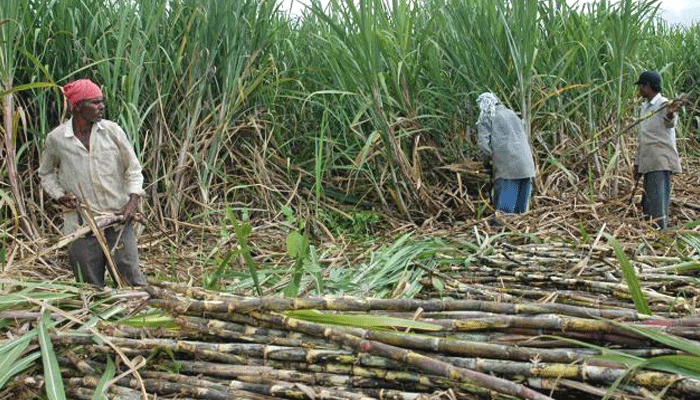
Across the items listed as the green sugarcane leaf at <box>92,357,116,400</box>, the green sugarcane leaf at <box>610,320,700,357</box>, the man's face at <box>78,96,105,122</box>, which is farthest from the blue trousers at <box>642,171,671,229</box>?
the green sugarcane leaf at <box>92,357,116,400</box>

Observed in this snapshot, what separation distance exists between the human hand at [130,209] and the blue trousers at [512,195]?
8.61 ft

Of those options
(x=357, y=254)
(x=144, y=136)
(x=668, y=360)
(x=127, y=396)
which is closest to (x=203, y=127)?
(x=144, y=136)

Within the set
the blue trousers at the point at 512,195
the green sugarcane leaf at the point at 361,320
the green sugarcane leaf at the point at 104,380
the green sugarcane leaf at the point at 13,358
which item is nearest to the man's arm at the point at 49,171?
the green sugarcane leaf at the point at 13,358

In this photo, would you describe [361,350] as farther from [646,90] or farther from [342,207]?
[646,90]

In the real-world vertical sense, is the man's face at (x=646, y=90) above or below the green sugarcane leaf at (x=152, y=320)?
above

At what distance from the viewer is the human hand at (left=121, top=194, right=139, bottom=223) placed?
364 centimetres

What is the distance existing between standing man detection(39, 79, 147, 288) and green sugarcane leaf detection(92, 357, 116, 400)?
2057mm

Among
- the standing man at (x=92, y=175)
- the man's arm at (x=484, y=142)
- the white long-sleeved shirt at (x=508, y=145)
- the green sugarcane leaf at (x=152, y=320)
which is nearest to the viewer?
the green sugarcane leaf at (x=152, y=320)

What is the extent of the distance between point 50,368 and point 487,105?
409 cm

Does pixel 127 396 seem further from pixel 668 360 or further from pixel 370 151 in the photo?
pixel 370 151

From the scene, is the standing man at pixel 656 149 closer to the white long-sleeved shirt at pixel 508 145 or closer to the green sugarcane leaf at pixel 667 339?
the white long-sleeved shirt at pixel 508 145

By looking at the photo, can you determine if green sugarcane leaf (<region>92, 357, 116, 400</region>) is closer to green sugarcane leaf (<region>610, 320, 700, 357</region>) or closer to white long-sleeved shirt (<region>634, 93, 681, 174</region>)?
green sugarcane leaf (<region>610, 320, 700, 357</region>)

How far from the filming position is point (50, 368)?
1.62 meters

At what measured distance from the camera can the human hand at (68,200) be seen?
11.6 feet
